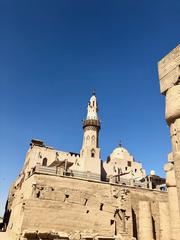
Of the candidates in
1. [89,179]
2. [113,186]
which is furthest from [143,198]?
[89,179]

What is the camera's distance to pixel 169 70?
5355mm

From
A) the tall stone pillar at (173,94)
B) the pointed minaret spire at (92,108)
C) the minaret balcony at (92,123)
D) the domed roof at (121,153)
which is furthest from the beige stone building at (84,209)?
the domed roof at (121,153)

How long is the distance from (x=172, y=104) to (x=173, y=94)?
0.84 ft

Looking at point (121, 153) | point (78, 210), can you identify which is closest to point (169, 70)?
point (78, 210)

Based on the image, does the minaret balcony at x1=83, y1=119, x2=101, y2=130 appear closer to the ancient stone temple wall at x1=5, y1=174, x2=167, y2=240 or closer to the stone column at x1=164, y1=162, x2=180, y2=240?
the ancient stone temple wall at x1=5, y1=174, x2=167, y2=240

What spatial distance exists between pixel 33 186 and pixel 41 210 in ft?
5.73

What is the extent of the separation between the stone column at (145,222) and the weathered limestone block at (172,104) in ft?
47.9

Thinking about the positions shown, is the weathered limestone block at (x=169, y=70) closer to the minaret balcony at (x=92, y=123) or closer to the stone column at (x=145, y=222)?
the stone column at (x=145, y=222)

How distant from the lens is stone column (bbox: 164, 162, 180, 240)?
4.89 m

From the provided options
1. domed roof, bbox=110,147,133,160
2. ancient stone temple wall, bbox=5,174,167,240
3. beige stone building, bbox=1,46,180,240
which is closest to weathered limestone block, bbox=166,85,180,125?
beige stone building, bbox=1,46,180,240

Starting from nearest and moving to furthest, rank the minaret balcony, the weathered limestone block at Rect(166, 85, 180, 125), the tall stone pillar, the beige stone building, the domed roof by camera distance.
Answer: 1. the tall stone pillar
2. the weathered limestone block at Rect(166, 85, 180, 125)
3. the beige stone building
4. the minaret balcony
5. the domed roof

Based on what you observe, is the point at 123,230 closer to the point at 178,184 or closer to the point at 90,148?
the point at 178,184

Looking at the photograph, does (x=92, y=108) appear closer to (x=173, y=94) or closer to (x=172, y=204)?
(x=172, y=204)

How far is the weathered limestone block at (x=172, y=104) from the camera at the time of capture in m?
4.73
